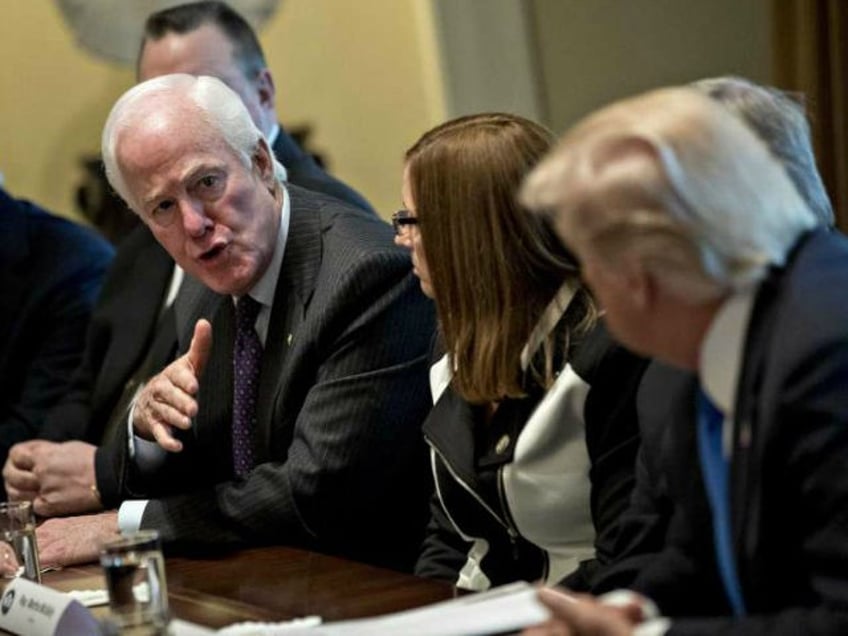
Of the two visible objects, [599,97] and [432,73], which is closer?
[599,97]

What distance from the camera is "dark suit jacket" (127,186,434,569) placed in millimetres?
3006

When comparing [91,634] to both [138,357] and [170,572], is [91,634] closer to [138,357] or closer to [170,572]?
[170,572]

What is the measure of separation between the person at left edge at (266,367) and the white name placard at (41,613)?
0.49 m

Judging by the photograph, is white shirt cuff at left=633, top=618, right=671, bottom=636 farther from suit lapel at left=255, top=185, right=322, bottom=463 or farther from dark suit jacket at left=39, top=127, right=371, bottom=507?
dark suit jacket at left=39, top=127, right=371, bottom=507

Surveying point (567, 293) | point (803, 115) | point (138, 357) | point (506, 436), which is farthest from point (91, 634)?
point (138, 357)

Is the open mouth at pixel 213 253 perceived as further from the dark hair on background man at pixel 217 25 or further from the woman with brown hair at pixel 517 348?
the dark hair on background man at pixel 217 25

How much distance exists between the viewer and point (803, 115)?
256 cm

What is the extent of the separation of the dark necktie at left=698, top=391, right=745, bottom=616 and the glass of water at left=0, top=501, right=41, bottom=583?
130cm

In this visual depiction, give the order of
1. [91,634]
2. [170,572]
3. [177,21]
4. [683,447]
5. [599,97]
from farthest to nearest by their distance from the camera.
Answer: [599,97] < [177,21] < [170,572] < [91,634] < [683,447]

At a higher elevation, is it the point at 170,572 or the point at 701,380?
the point at 701,380

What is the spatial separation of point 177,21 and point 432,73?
106cm

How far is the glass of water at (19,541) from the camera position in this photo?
9.15 feet

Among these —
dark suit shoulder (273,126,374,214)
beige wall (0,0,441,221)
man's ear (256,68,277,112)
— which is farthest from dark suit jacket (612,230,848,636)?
beige wall (0,0,441,221)

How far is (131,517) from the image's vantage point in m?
3.08
